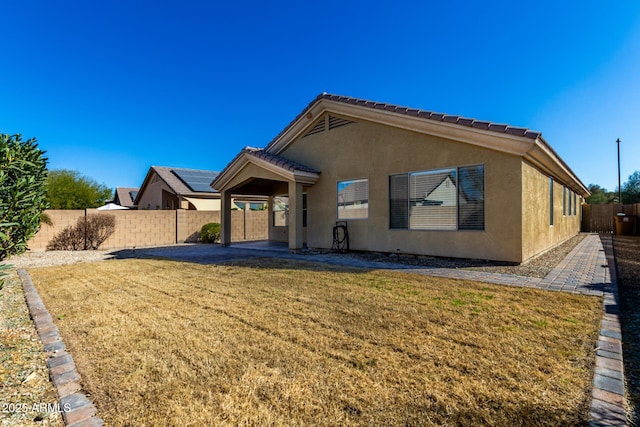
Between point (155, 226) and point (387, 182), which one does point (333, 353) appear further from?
point (155, 226)

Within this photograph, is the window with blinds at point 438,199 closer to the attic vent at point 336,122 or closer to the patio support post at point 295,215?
the attic vent at point 336,122

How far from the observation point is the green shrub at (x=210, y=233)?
1741cm

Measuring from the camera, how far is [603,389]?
258 centimetres

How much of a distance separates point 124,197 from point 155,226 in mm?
26253

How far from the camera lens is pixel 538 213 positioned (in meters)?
9.85

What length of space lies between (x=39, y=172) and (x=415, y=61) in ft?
49.9

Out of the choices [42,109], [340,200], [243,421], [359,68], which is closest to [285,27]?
[359,68]

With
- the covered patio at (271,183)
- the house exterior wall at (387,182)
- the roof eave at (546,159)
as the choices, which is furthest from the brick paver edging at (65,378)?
the roof eave at (546,159)

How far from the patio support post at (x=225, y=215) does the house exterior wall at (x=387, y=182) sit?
3445mm

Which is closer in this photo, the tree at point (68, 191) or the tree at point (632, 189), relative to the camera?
the tree at point (68, 191)

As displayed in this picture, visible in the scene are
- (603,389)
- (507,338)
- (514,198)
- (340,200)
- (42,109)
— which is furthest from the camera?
(42,109)

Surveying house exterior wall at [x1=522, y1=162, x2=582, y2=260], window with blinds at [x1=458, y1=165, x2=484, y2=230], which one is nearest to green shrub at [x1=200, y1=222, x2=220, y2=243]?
window with blinds at [x1=458, y1=165, x2=484, y2=230]

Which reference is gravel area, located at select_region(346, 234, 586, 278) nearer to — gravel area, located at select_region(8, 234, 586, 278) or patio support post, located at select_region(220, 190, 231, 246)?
gravel area, located at select_region(8, 234, 586, 278)

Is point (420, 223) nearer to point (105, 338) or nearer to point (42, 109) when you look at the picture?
point (105, 338)
